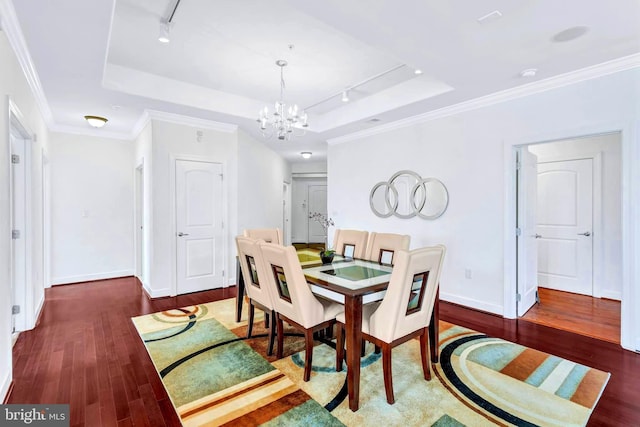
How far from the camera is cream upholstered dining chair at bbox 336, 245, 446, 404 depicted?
1951mm

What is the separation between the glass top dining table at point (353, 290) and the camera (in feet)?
6.46

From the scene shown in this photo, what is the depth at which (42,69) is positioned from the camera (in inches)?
115

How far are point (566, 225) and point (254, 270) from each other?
451 centimetres

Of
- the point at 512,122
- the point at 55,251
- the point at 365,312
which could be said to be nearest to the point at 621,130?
the point at 512,122

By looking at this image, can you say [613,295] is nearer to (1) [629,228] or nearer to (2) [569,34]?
(1) [629,228]

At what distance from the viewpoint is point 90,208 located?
528 centimetres

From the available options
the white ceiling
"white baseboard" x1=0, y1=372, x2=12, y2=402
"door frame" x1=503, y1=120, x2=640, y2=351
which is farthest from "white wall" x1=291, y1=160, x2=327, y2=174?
"white baseboard" x1=0, y1=372, x2=12, y2=402

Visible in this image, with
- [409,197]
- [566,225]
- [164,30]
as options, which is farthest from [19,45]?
[566,225]

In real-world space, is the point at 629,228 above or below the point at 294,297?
above

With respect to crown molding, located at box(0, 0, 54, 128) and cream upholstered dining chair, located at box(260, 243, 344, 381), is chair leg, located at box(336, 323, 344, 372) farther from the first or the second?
crown molding, located at box(0, 0, 54, 128)

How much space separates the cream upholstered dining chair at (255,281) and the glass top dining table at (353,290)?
1.29 feet

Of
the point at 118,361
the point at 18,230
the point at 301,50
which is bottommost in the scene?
Result: the point at 118,361

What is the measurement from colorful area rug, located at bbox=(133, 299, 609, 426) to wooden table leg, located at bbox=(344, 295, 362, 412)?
0.11 m

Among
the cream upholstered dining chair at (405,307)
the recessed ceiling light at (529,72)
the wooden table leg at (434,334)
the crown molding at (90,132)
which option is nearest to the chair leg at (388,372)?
the cream upholstered dining chair at (405,307)
